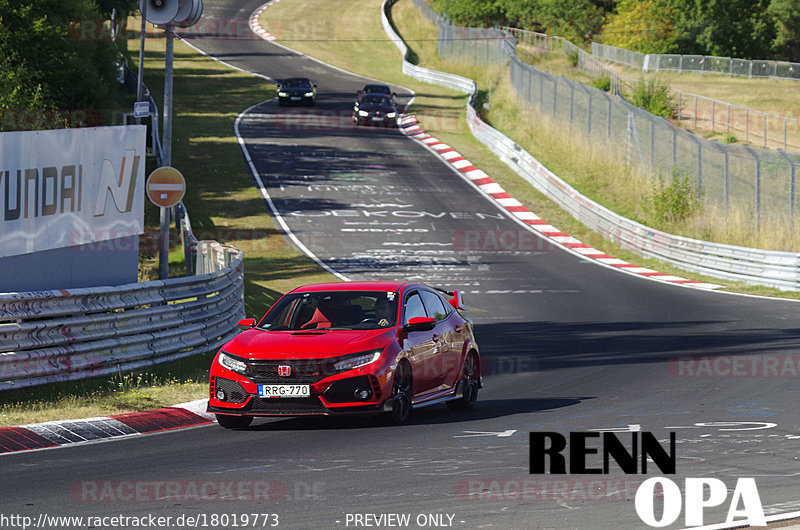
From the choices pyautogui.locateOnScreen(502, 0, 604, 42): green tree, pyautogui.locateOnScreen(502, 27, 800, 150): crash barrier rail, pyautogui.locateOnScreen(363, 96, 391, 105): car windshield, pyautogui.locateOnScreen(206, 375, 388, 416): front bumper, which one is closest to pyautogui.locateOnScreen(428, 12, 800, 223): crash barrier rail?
pyautogui.locateOnScreen(363, 96, 391, 105): car windshield

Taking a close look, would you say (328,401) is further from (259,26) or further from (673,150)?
(259,26)

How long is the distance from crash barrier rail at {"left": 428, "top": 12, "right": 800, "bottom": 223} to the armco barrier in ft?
62.9

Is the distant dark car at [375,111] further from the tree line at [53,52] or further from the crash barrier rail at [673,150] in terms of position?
the tree line at [53,52]

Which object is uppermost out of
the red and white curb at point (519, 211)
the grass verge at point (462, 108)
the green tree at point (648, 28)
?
the green tree at point (648, 28)

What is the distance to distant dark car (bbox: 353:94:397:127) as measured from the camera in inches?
2178

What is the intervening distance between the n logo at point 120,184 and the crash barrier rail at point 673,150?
1947cm

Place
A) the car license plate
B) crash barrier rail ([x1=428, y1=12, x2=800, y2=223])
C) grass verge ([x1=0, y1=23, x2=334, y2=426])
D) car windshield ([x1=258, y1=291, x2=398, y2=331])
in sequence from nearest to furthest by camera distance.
→ 1. the car license plate
2. car windshield ([x1=258, y1=291, x2=398, y2=331])
3. grass verge ([x1=0, y1=23, x2=334, y2=426])
4. crash barrier rail ([x1=428, y1=12, x2=800, y2=223])

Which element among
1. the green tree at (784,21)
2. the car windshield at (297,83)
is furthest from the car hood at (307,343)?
the green tree at (784,21)

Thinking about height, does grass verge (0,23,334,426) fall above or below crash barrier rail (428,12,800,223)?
below

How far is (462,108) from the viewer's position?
6138 centimetres

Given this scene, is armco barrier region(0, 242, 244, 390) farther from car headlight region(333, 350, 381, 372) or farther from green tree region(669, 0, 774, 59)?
green tree region(669, 0, 774, 59)

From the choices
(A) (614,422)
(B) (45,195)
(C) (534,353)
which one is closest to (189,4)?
(B) (45,195)

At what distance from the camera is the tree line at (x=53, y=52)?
4534cm

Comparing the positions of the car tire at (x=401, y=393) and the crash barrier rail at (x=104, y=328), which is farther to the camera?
the crash barrier rail at (x=104, y=328)
